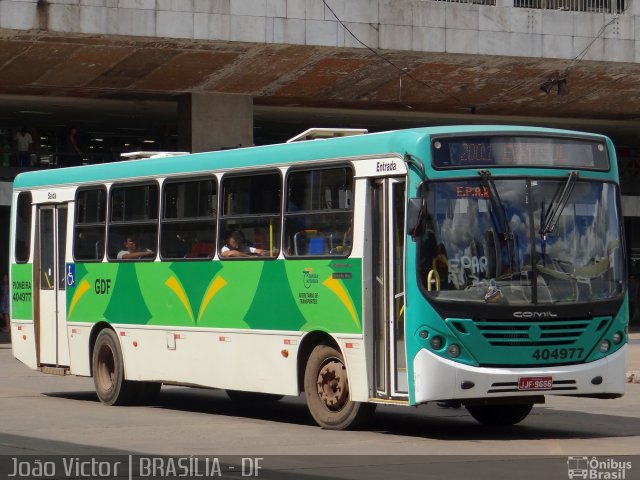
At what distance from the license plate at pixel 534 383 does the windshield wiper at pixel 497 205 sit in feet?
4.30

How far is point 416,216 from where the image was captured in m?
13.0

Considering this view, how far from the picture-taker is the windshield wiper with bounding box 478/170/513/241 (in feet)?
43.5

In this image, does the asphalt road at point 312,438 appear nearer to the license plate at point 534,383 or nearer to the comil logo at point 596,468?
the comil logo at point 596,468

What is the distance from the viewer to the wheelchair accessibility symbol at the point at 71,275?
18781 mm

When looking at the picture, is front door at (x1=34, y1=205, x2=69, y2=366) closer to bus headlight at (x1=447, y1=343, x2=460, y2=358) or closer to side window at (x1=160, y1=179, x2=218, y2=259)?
side window at (x1=160, y1=179, x2=218, y2=259)

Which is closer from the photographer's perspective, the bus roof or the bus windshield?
the bus windshield

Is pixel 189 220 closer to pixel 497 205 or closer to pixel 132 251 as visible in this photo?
pixel 132 251

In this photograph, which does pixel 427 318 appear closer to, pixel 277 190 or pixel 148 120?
pixel 277 190

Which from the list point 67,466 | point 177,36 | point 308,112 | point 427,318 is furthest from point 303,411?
point 308,112

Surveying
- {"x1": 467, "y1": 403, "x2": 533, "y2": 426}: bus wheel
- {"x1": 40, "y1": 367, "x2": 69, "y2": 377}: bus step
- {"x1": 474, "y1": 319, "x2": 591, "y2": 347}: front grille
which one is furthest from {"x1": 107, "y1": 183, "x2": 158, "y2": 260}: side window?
{"x1": 474, "y1": 319, "x2": 591, "y2": 347}: front grille

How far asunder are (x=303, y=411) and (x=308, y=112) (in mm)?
23893

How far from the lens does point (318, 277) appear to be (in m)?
14.4

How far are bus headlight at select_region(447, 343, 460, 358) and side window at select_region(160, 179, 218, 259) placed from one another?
12.9ft

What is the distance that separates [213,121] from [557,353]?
23742 millimetres
